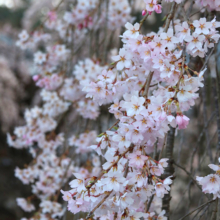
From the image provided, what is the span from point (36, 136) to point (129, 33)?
116 centimetres

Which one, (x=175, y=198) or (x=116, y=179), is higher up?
(x=175, y=198)

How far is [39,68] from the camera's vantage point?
1790 millimetres

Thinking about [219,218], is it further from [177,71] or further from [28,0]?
[28,0]

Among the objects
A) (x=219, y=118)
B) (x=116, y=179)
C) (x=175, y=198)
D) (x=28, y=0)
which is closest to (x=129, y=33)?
(x=116, y=179)

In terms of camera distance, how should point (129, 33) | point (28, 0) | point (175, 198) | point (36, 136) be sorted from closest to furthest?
point (129, 33)
point (36, 136)
point (175, 198)
point (28, 0)

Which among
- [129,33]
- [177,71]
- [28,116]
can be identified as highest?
[28,116]

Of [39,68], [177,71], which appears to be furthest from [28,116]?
[177,71]

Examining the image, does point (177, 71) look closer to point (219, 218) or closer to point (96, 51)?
point (219, 218)

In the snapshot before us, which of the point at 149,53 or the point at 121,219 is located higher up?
the point at 149,53

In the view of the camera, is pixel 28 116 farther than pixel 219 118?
Yes

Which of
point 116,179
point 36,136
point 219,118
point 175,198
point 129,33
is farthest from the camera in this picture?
point 175,198

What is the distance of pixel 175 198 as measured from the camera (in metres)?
3.09

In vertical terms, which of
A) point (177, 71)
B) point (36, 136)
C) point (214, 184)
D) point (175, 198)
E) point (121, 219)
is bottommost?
point (121, 219)

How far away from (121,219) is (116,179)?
0.11m
